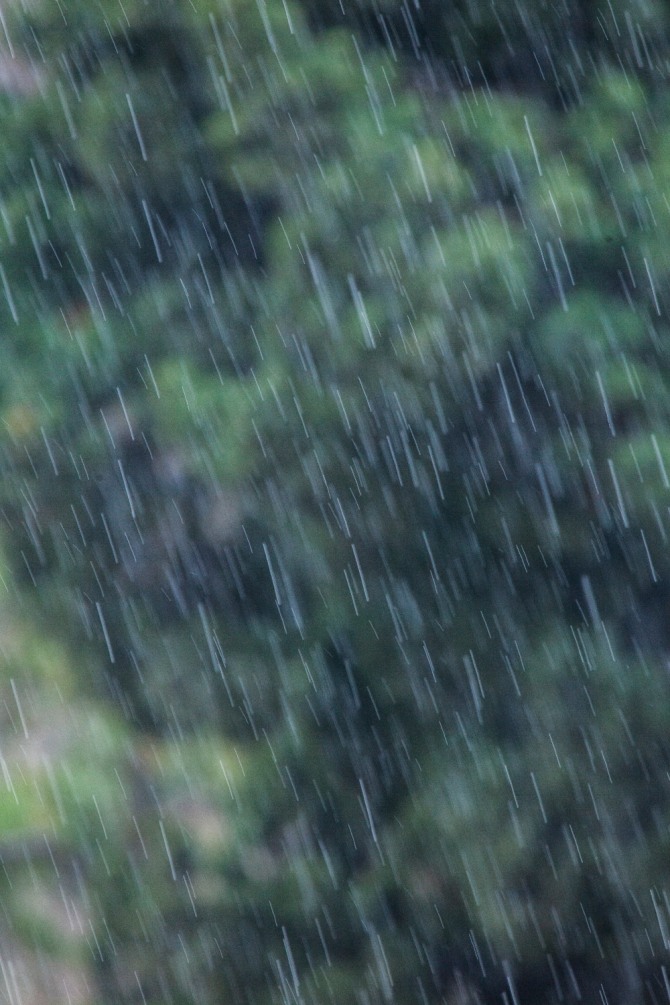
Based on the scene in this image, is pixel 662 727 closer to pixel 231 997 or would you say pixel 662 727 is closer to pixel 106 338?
pixel 231 997

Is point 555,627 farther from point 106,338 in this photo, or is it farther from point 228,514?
point 106,338

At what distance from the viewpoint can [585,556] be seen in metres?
3.58

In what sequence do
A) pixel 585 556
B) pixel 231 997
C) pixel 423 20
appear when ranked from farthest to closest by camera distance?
pixel 423 20
pixel 585 556
pixel 231 997

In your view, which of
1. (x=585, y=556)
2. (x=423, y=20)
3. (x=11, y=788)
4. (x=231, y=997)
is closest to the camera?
(x=11, y=788)

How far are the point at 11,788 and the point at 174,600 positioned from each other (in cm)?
129

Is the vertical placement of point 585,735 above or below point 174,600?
below

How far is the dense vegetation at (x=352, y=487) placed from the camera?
11.0ft

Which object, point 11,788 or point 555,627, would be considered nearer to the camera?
point 11,788

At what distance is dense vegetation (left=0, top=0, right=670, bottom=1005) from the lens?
3338 mm

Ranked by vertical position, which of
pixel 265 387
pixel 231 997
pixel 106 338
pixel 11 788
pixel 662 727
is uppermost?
pixel 106 338

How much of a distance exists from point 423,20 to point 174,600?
2.11 metres

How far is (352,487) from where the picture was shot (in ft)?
11.6

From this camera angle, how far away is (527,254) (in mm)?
3371

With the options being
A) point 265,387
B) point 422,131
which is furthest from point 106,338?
point 422,131
